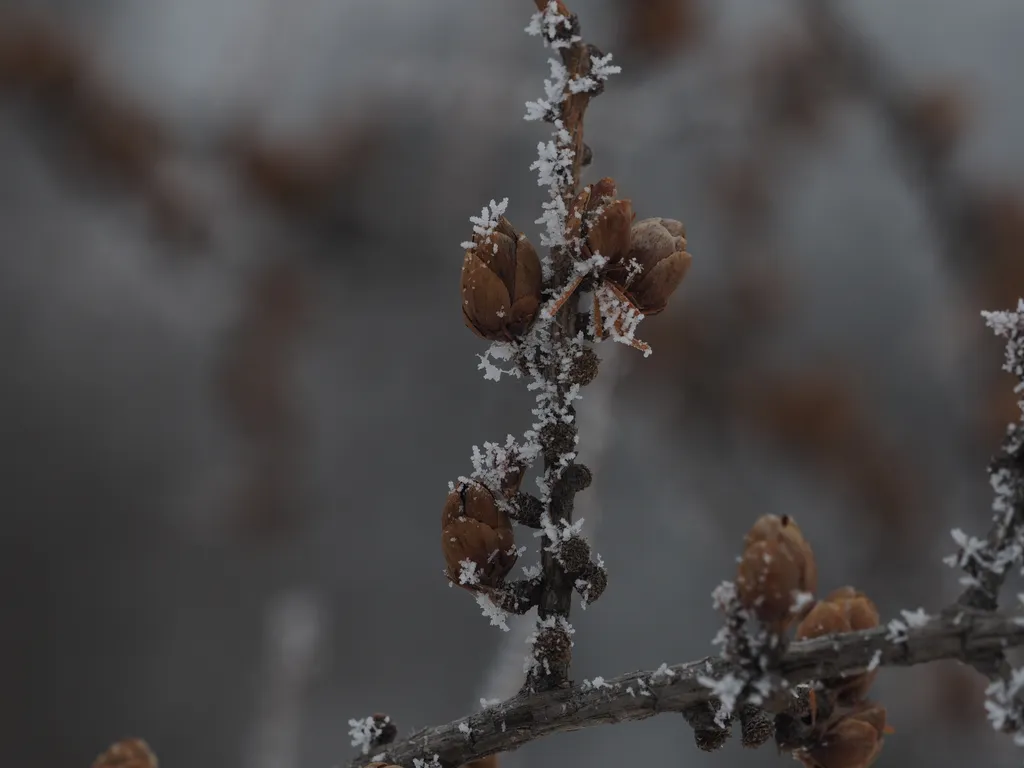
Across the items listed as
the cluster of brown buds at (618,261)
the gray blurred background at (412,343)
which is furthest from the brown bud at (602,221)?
the gray blurred background at (412,343)

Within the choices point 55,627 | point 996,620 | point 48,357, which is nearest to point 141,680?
point 55,627

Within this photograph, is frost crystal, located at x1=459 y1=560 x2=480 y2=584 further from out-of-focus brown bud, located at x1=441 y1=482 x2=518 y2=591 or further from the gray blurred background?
the gray blurred background

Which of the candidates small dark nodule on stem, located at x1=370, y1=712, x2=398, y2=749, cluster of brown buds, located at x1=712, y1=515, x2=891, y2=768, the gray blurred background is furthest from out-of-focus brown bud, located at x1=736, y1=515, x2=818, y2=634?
the gray blurred background

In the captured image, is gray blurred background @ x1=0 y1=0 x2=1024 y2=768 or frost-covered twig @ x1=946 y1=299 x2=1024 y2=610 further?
gray blurred background @ x1=0 y1=0 x2=1024 y2=768

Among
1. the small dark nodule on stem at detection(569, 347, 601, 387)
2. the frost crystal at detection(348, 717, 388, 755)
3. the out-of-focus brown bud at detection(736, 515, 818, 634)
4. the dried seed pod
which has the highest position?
the small dark nodule on stem at detection(569, 347, 601, 387)

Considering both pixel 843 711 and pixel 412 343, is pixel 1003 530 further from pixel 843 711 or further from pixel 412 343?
pixel 412 343

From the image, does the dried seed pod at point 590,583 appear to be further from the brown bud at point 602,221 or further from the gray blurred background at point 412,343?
the gray blurred background at point 412,343

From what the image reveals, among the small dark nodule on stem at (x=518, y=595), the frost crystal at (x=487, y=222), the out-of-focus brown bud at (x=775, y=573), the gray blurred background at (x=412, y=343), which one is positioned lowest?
the out-of-focus brown bud at (x=775, y=573)
